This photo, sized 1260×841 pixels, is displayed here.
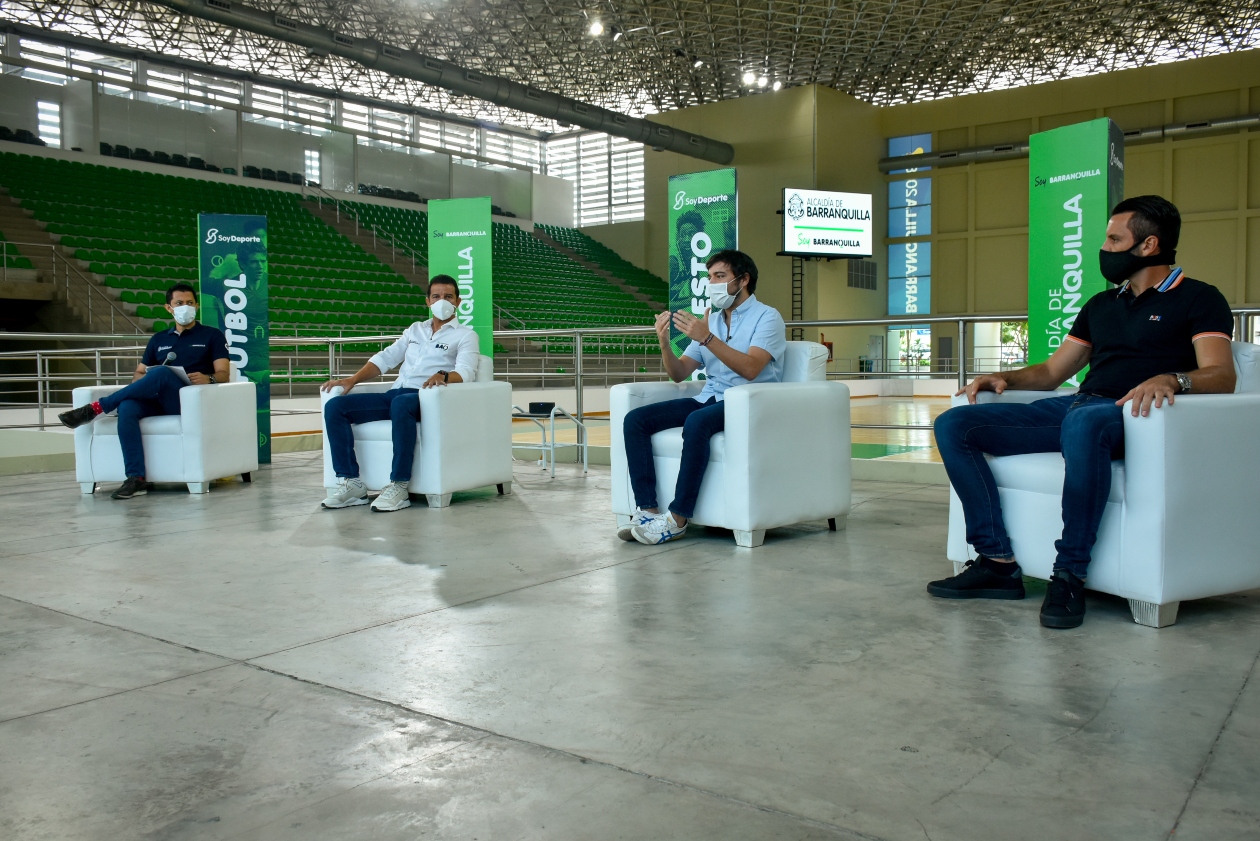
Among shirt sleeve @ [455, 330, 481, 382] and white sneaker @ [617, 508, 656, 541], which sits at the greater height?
shirt sleeve @ [455, 330, 481, 382]

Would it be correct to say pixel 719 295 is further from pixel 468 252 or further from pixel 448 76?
pixel 448 76

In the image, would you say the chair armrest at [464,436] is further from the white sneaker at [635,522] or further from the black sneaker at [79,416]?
the black sneaker at [79,416]

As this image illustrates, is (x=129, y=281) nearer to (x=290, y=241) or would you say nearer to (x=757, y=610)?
(x=290, y=241)

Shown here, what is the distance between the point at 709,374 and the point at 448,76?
1245 centimetres

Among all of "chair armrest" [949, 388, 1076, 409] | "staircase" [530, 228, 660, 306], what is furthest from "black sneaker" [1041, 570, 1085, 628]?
"staircase" [530, 228, 660, 306]

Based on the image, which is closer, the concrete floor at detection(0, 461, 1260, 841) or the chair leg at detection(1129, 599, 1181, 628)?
the concrete floor at detection(0, 461, 1260, 841)

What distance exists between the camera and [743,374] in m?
3.15

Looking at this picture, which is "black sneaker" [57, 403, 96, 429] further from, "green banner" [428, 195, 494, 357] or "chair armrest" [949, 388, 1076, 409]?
"chair armrest" [949, 388, 1076, 409]

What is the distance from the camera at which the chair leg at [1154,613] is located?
6.72 feet

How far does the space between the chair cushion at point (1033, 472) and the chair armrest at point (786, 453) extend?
818 millimetres

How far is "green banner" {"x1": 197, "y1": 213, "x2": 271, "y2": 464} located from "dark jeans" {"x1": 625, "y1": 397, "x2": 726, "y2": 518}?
3257 millimetres

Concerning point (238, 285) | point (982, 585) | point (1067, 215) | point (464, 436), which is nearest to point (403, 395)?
point (464, 436)

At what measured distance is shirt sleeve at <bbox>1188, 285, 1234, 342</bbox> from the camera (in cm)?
215

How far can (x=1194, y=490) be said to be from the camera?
2.05 m
